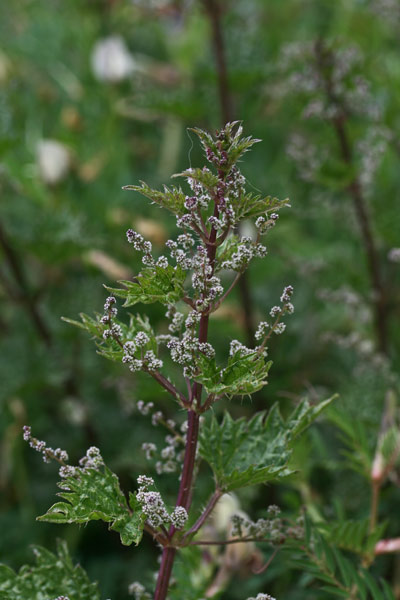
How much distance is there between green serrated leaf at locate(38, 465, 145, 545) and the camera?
357 millimetres

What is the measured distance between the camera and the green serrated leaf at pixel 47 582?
447mm

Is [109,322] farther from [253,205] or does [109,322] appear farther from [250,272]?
[250,272]

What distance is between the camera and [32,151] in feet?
3.84

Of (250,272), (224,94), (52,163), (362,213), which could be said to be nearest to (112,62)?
(52,163)

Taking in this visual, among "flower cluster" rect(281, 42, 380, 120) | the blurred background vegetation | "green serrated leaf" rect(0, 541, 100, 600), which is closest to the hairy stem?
the blurred background vegetation

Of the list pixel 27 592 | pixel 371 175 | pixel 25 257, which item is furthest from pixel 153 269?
pixel 25 257

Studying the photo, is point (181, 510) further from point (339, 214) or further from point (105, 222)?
point (105, 222)

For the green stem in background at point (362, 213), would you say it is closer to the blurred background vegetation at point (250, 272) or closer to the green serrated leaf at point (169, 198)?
the blurred background vegetation at point (250, 272)

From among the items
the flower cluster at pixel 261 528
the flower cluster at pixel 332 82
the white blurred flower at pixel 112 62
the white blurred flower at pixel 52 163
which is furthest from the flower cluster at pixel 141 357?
the white blurred flower at pixel 112 62

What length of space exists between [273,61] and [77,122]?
0.43 metres

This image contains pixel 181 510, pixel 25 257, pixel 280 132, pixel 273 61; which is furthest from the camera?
pixel 280 132

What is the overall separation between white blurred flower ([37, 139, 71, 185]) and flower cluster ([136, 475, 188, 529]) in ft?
2.76

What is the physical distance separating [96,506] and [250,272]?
0.66 meters

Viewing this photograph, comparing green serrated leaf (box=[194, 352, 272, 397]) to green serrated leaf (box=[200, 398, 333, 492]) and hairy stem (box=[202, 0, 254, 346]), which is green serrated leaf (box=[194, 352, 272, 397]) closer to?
green serrated leaf (box=[200, 398, 333, 492])
